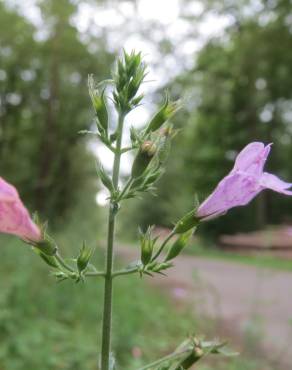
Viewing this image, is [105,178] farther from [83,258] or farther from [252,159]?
[252,159]

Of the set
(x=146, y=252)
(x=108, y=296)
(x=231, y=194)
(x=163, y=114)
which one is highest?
→ (x=163, y=114)

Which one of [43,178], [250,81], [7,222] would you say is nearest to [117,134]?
[7,222]

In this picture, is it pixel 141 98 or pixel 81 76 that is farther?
pixel 81 76

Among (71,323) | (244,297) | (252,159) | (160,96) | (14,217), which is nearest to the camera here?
(14,217)

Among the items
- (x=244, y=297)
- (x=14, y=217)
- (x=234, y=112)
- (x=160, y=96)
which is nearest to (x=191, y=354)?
(x=14, y=217)

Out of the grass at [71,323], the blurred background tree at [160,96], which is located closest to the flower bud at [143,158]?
the grass at [71,323]

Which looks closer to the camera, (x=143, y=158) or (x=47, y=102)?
(x=143, y=158)

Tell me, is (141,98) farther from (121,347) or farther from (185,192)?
(185,192)

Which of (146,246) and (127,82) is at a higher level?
(127,82)
